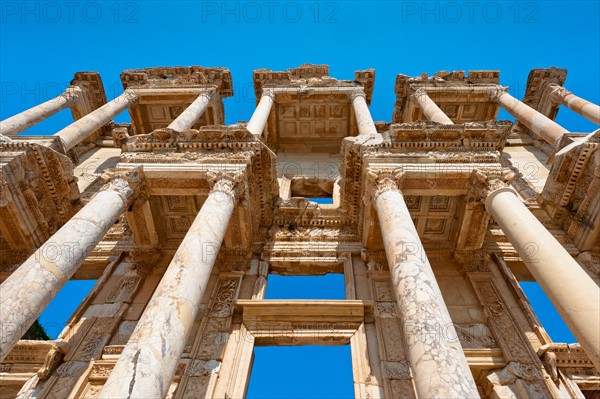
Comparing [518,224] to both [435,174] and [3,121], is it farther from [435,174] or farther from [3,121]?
[3,121]

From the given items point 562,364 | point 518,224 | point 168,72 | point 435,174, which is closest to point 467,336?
point 562,364

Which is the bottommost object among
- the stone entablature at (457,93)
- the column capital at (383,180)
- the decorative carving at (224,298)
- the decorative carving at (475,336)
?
the decorative carving at (475,336)

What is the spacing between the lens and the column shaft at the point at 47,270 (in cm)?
652

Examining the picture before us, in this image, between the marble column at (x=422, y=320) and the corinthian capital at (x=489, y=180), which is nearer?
the marble column at (x=422, y=320)

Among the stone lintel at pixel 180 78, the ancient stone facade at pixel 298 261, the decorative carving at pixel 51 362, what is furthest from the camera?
the stone lintel at pixel 180 78

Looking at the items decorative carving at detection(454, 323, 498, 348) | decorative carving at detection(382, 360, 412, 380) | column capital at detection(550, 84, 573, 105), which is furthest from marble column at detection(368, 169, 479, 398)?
column capital at detection(550, 84, 573, 105)

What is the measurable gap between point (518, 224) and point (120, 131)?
13858mm

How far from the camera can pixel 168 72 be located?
22.2m

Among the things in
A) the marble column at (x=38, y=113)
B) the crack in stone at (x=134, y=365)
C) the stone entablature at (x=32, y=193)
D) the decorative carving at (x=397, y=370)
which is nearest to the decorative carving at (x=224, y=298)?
the decorative carving at (x=397, y=370)

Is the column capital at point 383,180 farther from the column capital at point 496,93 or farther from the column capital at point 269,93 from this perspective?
the column capital at point 496,93

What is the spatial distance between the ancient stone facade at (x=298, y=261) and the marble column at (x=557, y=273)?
0.03 meters

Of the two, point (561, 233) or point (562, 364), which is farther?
point (561, 233)

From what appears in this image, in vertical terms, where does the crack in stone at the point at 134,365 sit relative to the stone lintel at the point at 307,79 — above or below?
below

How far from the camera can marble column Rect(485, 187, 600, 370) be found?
242 inches
